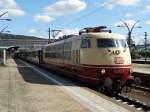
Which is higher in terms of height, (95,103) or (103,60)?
(103,60)

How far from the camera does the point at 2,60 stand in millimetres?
54562

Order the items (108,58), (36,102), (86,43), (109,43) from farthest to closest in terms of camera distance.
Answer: (86,43) → (109,43) → (108,58) → (36,102)

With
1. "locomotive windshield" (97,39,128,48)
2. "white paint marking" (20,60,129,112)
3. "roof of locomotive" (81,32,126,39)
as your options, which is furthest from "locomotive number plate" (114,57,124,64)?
"white paint marking" (20,60,129,112)

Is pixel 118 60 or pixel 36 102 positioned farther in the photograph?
pixel 118 60

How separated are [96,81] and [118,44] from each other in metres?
2.30

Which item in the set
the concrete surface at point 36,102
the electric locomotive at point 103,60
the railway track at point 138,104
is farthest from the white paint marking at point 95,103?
the electric locomotive at point 103,60

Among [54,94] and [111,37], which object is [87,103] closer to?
[54,94]

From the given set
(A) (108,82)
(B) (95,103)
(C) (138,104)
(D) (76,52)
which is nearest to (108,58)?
(A) (108,82)

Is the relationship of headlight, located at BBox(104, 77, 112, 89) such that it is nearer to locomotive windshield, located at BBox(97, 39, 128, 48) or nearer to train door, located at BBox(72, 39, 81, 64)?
locomotive windshield, located at BBox(97, 39, 128, 48)

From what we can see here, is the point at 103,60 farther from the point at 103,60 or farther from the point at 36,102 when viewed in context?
the point at 36,102

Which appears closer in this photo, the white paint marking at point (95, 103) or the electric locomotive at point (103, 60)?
the white paint marking at point (95, 103)

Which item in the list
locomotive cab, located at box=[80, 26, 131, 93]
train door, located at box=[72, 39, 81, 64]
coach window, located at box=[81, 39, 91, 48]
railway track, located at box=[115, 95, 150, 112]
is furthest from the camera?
train door, located at box=[72, 39, 81, 64]

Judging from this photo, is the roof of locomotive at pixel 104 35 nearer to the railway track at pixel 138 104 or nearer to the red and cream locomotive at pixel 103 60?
the red and cream locomotive at pixel 103 60

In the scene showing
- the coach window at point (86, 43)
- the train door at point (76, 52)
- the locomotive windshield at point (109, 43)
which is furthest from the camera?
the train door at point (76, 52)
